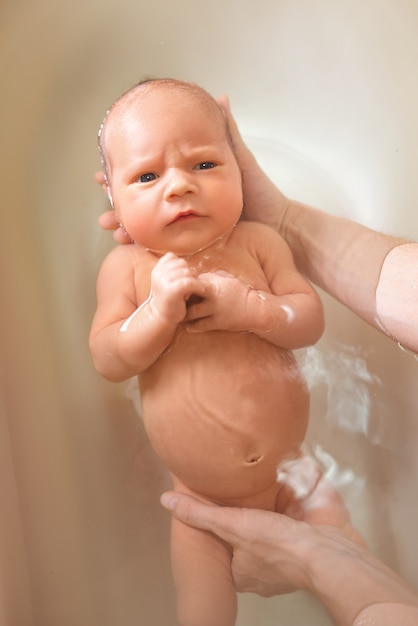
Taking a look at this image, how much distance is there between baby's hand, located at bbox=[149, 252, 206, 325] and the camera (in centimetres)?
83

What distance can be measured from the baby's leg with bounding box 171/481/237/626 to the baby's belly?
0.07m

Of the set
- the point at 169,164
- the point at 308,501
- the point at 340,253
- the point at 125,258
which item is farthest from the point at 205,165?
the point at 308,501

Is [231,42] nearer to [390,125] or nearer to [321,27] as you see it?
[321,27]

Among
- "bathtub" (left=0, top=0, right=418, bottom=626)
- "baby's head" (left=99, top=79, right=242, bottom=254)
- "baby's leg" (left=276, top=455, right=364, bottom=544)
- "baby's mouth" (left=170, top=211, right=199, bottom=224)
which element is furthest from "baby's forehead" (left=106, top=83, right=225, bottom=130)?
"baby's leg" (left=276, top=455, right=364, bottom=544)

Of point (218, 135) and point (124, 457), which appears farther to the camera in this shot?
point (124, 457)

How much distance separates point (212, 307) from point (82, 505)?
1.42ft

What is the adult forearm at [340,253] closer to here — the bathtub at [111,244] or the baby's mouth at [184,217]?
the bathtub at [111,244]

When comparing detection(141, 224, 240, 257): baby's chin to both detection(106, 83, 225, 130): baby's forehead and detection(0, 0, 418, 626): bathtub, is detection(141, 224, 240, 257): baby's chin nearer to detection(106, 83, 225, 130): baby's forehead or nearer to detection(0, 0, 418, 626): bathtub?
detection(106, 83, 225, 130): baby's forehead

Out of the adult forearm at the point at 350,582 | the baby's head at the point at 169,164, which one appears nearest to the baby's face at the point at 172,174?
the baby's head at the point at 169,164

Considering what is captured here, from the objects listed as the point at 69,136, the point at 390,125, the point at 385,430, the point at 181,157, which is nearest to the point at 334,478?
the point at 385,430

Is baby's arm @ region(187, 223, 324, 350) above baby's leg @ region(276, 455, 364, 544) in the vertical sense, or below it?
above

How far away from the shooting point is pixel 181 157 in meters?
0.91

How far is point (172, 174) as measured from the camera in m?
0.90

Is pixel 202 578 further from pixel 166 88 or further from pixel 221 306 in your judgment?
pixel 166 88
